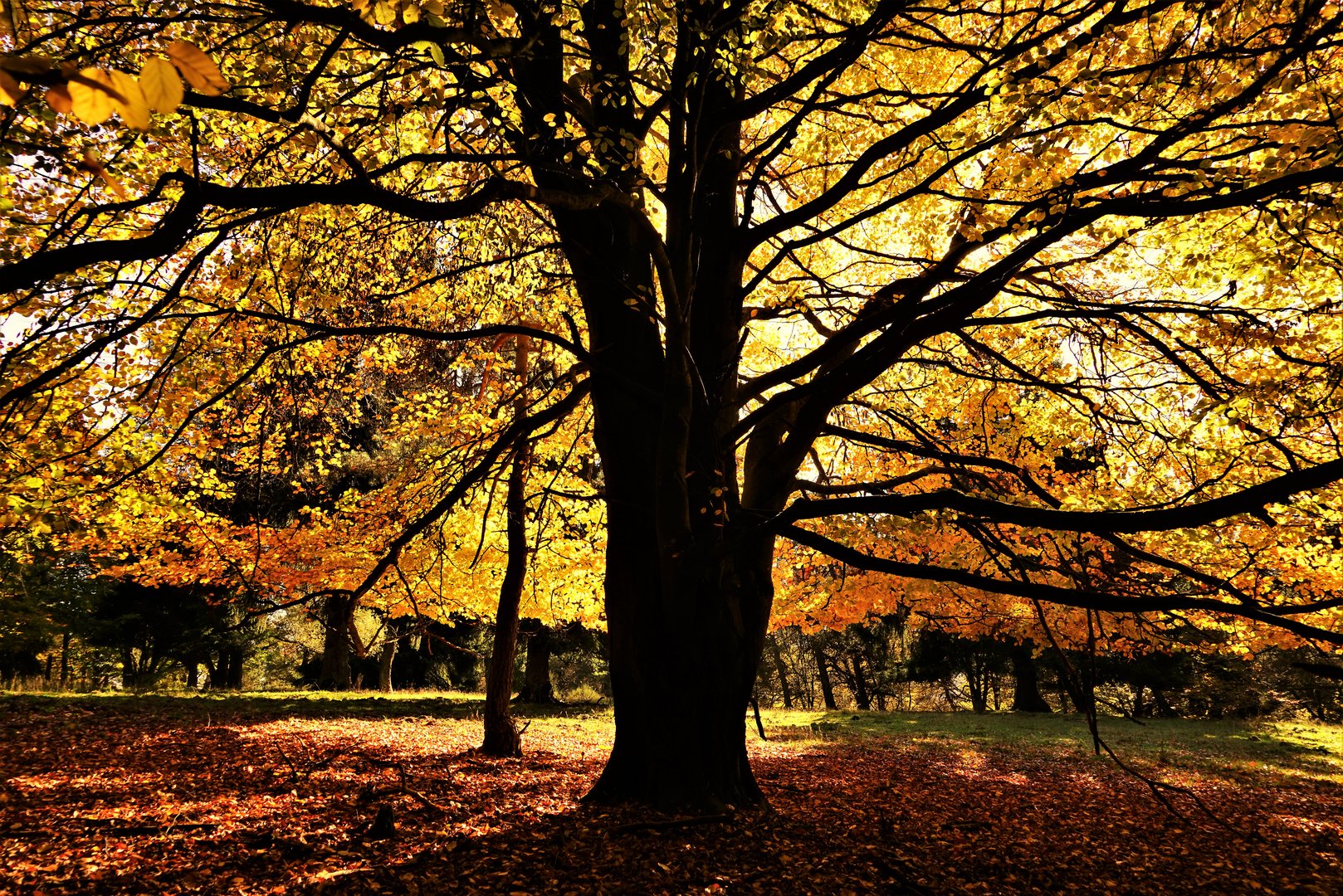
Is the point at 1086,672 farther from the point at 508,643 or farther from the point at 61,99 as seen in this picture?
the point at 61,99

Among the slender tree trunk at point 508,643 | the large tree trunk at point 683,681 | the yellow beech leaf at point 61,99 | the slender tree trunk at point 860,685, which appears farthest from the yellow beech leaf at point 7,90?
the slender tree trunk at point 860,685

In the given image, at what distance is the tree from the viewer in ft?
13.5

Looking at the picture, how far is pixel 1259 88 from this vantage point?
408 cm

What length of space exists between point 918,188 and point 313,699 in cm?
1688

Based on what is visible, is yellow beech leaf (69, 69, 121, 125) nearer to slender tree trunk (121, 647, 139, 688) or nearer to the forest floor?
the forest floor

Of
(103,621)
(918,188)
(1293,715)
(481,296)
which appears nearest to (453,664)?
(103,621)

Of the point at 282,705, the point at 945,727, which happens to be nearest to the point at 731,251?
the point at 282,705

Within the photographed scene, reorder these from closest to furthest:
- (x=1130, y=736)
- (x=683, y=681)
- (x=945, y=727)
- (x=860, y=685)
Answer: (x=683, y=681)
(x=1130, y=736)
(x=945, y=727)
(x=860, y=685)

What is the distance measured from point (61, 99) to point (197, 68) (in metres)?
0.19

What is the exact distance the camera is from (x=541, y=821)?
18.4 feet

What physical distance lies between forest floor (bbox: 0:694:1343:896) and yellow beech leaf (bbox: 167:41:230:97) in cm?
441

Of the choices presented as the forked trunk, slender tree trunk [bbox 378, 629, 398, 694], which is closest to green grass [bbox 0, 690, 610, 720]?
slender tree trunk [bbox 378, 629, 398, 694]

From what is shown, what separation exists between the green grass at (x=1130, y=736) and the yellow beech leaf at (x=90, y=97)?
16.5 metres

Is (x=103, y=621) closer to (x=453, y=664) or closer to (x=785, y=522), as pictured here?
(x=453, y=664)
